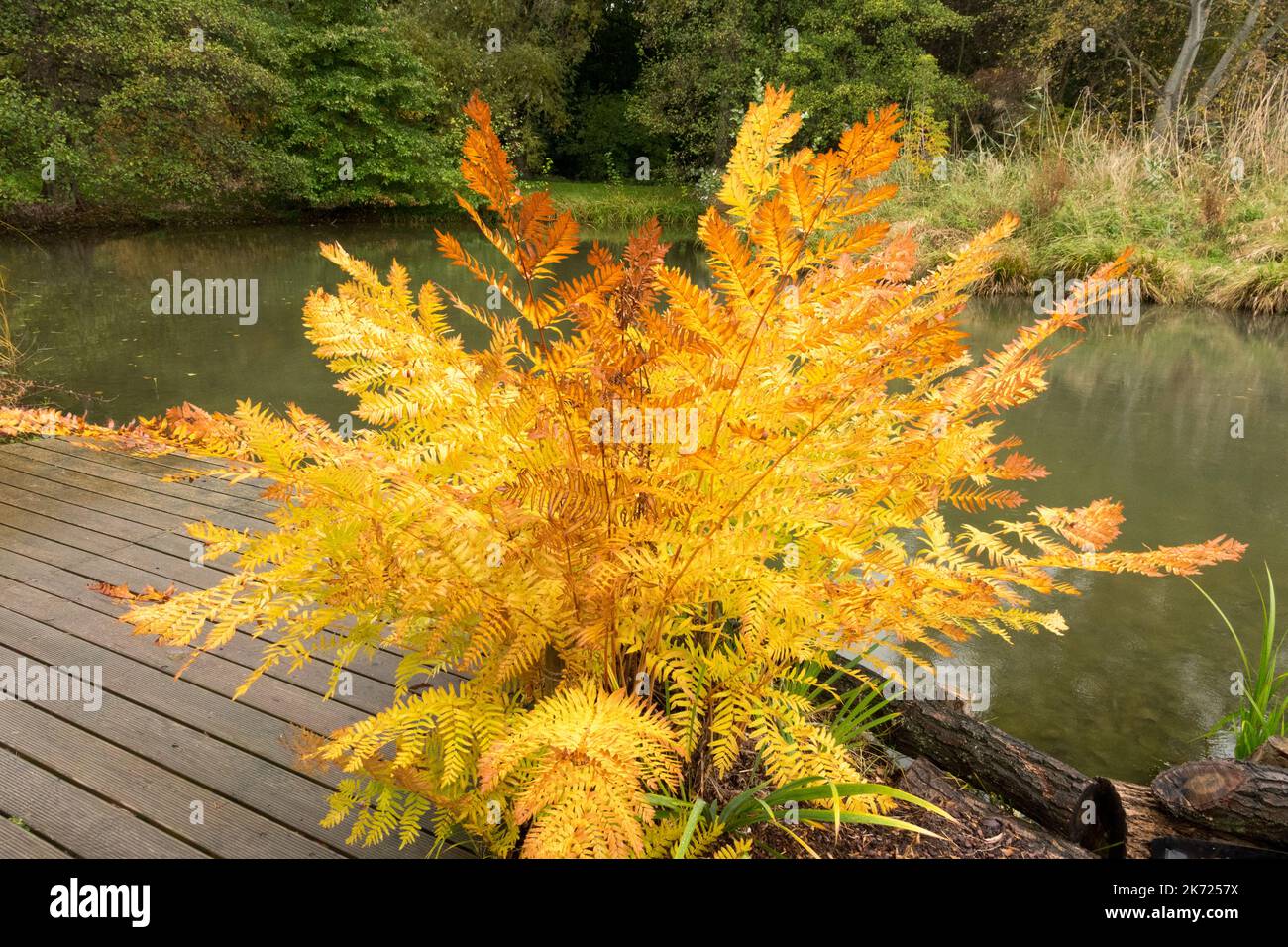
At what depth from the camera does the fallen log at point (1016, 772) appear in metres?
2.00

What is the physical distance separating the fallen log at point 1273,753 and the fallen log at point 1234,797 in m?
0.11

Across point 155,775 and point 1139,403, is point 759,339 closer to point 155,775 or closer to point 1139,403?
point 155,775

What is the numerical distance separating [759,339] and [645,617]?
0.49m

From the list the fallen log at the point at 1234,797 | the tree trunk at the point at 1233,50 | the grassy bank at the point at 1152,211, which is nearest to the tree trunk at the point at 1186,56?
the tree trunk at the point at 1233,50

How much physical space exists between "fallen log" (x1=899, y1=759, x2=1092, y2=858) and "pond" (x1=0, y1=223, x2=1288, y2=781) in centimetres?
100

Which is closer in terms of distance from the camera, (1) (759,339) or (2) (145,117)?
(1) (759,339)

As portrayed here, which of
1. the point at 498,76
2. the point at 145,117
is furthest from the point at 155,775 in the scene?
the point at 498,76

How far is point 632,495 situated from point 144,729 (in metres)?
1.57

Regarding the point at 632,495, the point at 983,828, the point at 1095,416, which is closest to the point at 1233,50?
the point at 1095,416

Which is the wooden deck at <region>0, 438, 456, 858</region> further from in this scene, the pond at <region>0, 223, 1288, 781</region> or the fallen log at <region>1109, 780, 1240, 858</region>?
the pond at <region>0, 223, 1288, 781</region>

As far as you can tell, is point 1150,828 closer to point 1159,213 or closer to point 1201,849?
point 1201,849

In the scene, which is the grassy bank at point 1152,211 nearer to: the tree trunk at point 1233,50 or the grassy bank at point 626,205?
the tree trunk at point 1233,50

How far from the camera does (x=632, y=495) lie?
1310mm

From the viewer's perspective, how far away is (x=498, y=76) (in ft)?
65.5
